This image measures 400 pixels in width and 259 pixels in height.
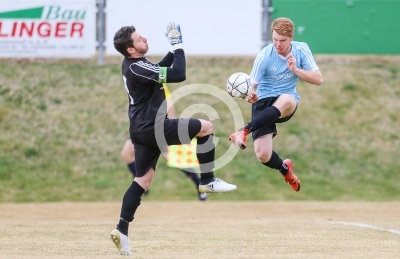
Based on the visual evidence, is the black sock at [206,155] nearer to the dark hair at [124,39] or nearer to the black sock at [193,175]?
the dark hair at [124,39]

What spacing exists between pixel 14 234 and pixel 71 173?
7.39 metres

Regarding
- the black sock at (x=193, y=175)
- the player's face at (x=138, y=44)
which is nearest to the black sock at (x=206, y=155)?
the player's face at (x=138, y=44)

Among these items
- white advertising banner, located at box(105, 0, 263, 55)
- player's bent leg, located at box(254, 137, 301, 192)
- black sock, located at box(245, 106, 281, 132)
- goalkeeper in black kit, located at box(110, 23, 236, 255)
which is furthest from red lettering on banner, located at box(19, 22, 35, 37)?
goalkeeper in black kit, located at box(110, 23, 236, 255)

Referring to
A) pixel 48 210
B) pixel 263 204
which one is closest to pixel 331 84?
pixel 263 204

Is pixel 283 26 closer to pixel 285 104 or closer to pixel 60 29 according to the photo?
pixel 285 104

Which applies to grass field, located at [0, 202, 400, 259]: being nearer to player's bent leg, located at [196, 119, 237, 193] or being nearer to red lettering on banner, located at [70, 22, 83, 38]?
player's bent leg, located at [196, 119, 237, 193]

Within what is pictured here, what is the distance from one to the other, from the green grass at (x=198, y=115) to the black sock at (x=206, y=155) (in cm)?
800

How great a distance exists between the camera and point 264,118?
9.31 meters

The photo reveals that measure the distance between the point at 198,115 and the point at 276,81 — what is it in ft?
28.3

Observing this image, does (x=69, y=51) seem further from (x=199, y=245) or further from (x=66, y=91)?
(x=199, y=245)

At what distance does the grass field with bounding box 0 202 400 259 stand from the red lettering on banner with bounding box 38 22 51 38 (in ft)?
14.3

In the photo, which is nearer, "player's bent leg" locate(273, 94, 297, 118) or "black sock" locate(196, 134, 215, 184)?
"black sock" locate(196, 134, 215, 184)

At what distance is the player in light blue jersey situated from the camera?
9234mm

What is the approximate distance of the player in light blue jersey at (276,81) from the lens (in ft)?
30.3
